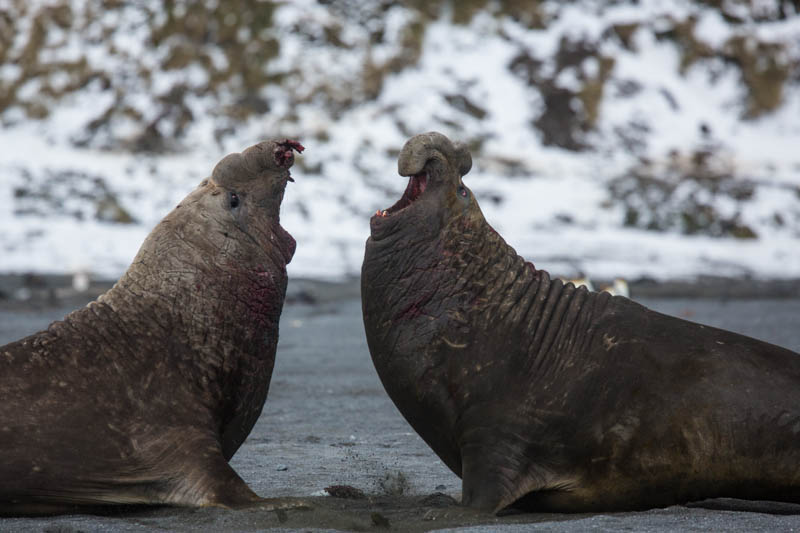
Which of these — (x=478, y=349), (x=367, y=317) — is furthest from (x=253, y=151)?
(x=478, y=349)

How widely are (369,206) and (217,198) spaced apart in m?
15.6

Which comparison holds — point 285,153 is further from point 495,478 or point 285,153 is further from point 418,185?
point 495,478

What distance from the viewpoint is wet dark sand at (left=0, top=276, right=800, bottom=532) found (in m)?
4.48

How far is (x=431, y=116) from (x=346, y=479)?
19056mm

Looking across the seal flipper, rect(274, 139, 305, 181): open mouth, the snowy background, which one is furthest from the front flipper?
the snowy background

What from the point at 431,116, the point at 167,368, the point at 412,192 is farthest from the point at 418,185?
the point at 431,116

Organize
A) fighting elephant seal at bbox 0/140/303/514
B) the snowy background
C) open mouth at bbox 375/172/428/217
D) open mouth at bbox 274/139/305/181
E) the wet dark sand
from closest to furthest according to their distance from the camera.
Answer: the wet dark sand, fighting elephant seal at bbox 0/140/303/514, open mouth at bbox 375/172/428/217, open mouth at bbox 274/139/305/181, the snowy background

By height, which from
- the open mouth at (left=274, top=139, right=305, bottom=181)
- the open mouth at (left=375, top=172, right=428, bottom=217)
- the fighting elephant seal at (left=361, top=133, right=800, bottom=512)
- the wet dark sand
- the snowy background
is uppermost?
the snowy background

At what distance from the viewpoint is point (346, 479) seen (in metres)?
5.71

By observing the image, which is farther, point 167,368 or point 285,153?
point 285,153

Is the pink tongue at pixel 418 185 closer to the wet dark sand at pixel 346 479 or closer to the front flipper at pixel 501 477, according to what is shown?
the front flipper at pixel 501 477

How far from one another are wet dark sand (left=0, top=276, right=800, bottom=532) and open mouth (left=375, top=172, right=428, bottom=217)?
1331 millimetres

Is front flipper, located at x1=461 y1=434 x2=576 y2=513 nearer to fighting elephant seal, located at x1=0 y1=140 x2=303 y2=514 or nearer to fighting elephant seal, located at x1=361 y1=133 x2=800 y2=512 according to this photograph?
fighting elephant seal, located at x1=361 y1=133 x2=800 y2=512

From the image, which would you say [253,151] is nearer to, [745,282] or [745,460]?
[745,460]
